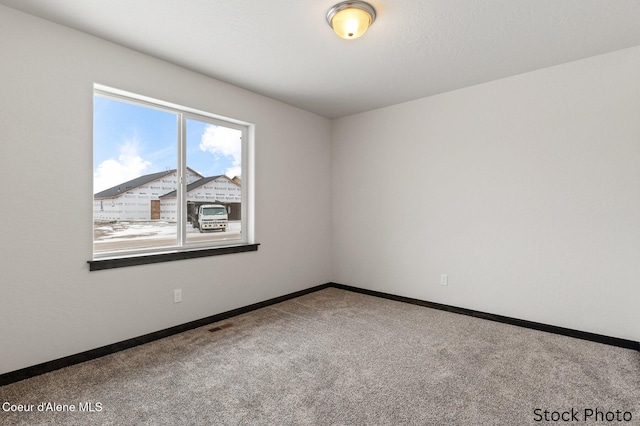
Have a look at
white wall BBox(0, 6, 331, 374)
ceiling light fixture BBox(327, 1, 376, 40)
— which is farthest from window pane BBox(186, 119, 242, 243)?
ceiling light fixture BBox(327, 1, 376, 40)

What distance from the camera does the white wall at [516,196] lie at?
8.95 ft

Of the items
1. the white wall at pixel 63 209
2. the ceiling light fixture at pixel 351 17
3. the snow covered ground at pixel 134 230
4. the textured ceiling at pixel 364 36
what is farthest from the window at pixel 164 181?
the ceiling light fixture at pixel 351 17

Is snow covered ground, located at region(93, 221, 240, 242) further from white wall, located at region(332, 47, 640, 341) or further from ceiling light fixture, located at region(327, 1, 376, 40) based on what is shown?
white wall, located at region(332, 47, 640, 341)

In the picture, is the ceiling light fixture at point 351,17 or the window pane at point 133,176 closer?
the ceiling light fixture at point 351,17

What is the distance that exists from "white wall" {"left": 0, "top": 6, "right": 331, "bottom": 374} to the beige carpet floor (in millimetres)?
251

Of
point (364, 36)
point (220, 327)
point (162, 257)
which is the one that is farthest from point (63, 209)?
point (364, 36)

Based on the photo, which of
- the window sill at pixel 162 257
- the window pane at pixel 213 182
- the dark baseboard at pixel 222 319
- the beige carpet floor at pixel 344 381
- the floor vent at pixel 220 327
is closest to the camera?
the beige carpet floor at pixel 344 381

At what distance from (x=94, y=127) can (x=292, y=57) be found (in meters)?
1.70

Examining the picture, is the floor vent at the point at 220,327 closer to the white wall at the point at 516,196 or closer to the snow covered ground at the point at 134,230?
the snow covered ground at the point at 134,230

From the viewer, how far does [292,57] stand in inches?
110

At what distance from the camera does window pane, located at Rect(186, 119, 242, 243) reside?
328 centimetres

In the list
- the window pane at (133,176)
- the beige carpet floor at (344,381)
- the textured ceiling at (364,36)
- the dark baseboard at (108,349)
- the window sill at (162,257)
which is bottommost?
the beige carpet floor at (344,381)

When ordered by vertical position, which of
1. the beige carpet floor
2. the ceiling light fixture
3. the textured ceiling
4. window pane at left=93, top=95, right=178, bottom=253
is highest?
the textured ceiling

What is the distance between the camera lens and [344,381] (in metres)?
2.14
